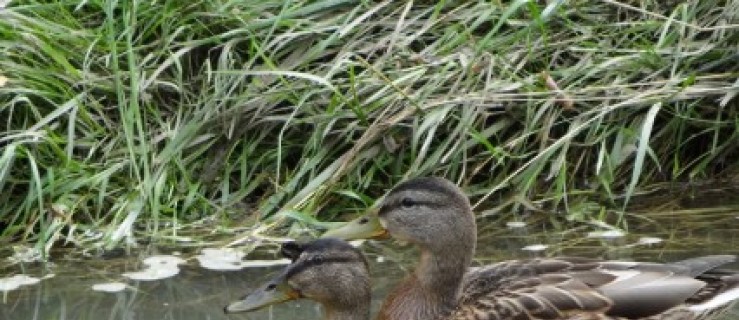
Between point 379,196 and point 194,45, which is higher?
point 194,45

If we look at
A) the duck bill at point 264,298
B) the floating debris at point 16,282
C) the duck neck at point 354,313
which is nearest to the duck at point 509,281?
the duck neck at point 354,313

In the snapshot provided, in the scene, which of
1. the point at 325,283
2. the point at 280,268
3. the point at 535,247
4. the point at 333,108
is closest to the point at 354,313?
the point at 325,283

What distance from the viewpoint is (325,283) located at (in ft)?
22.3

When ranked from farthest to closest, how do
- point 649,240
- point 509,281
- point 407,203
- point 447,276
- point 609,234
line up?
point 609,234 → point 649,240 → point 407,203 → point 447,276 → point 509,281

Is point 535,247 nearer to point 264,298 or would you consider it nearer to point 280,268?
point 280,268

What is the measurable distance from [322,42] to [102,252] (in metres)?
1.41

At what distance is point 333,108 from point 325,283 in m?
1.90

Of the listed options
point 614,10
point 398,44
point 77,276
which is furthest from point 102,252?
point 614,10

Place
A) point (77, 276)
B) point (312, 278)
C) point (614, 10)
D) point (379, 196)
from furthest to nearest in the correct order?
point (614, 10) → point (379, 196) → point (77, 276) → point (312, 278)

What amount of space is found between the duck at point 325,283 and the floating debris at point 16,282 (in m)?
1.21

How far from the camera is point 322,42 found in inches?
349

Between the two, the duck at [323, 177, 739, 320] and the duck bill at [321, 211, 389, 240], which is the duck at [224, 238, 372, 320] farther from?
the duck bill at [321, 211, 389, 240]

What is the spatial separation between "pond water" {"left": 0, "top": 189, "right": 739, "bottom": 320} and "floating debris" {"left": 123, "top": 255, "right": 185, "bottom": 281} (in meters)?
0.03

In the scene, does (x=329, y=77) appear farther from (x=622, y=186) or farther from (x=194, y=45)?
(x=622, y=186)
